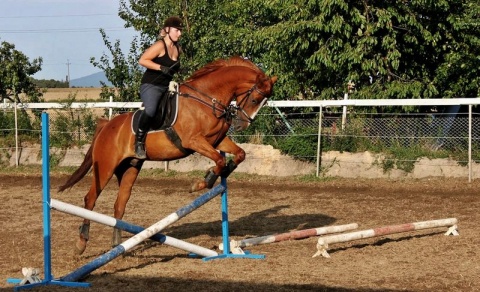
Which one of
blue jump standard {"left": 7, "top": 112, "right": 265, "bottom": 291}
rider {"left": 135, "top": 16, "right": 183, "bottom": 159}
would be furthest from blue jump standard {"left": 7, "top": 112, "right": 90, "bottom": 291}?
rider {"left": 135, "top": 16, "right": 183, "bottom": 159}

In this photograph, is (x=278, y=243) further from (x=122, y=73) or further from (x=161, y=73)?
(x=122, y=73)

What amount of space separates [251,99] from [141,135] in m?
1.39

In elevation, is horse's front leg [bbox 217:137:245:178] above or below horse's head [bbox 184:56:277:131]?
below

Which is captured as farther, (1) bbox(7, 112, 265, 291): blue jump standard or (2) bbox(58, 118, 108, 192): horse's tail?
(2) bbox(58, 118, 108, 192): horse's tail

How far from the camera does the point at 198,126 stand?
9180mm

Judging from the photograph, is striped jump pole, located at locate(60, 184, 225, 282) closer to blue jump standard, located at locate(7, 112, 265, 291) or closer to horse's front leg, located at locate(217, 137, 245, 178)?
blue jump standard, located at locate(7, 112, 265, 291)

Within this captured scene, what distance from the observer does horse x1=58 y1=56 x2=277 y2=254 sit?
9172mm

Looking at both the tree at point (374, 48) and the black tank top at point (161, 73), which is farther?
the tree at point (374, 48)

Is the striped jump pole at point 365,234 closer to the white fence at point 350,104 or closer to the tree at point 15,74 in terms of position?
the white fence at point 350,104

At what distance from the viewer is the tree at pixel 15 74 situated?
29109mm

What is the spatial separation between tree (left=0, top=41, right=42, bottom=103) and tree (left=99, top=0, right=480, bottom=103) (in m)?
11.7

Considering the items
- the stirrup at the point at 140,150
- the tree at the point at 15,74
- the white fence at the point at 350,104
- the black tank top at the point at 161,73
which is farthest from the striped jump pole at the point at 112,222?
the tree at the point at 15,74

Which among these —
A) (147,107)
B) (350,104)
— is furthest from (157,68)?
(350,104)

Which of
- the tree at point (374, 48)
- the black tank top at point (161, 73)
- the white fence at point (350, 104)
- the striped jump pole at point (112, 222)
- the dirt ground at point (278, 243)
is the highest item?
the tree at point (374, 48)
